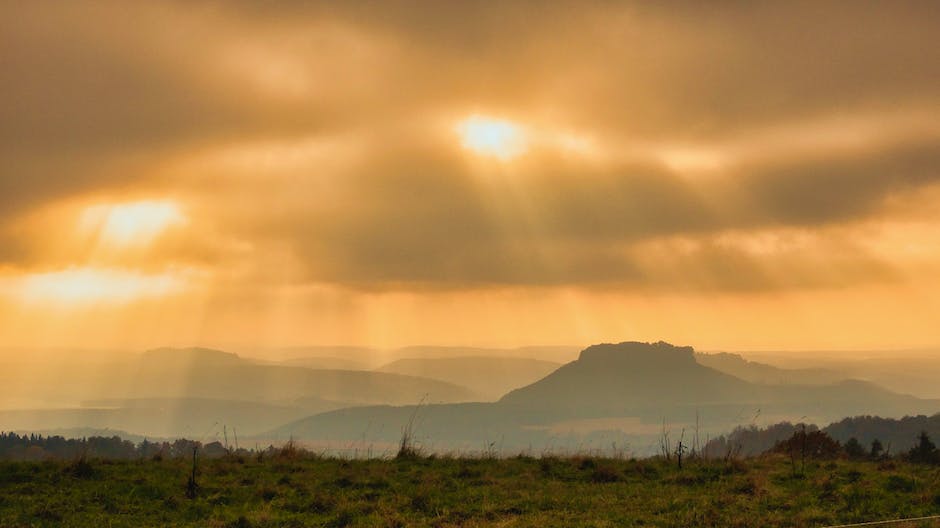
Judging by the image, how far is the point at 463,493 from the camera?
2297cm

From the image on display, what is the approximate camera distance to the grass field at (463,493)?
19844mm

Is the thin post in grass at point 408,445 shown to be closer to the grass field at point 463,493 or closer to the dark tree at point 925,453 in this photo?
the grass field at point 463,493

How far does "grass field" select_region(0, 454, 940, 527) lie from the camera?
1984 centimetres

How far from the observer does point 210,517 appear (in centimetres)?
2042

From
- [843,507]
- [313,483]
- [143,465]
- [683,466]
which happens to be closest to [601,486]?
[683,466]

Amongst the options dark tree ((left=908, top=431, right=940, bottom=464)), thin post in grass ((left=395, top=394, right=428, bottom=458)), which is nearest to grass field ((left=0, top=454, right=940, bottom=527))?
thin post in grass ((left=395, top=394, right=428, bottom=458))

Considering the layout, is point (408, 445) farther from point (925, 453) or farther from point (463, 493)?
point (925, 453)

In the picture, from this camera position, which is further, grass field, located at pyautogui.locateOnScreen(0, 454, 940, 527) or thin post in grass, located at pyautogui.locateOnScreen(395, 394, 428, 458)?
thin post in grass, located at pyautogui.locateOnScreen(395, 394, 428, 458)

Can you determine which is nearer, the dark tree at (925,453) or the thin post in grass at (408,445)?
the thin post in grass at (408,445)

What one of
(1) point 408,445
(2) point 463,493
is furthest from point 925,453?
(2) point 463,493

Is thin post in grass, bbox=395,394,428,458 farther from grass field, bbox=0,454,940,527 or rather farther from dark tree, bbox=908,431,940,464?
dark tree, bbox=908,431,940,464

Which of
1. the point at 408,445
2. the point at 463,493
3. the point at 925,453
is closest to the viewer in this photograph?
the point at 463,493

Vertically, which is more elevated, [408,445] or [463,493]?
[408,445]

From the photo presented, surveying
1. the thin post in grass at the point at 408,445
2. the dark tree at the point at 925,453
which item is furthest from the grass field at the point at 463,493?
the dark tree at the point at 925,453
